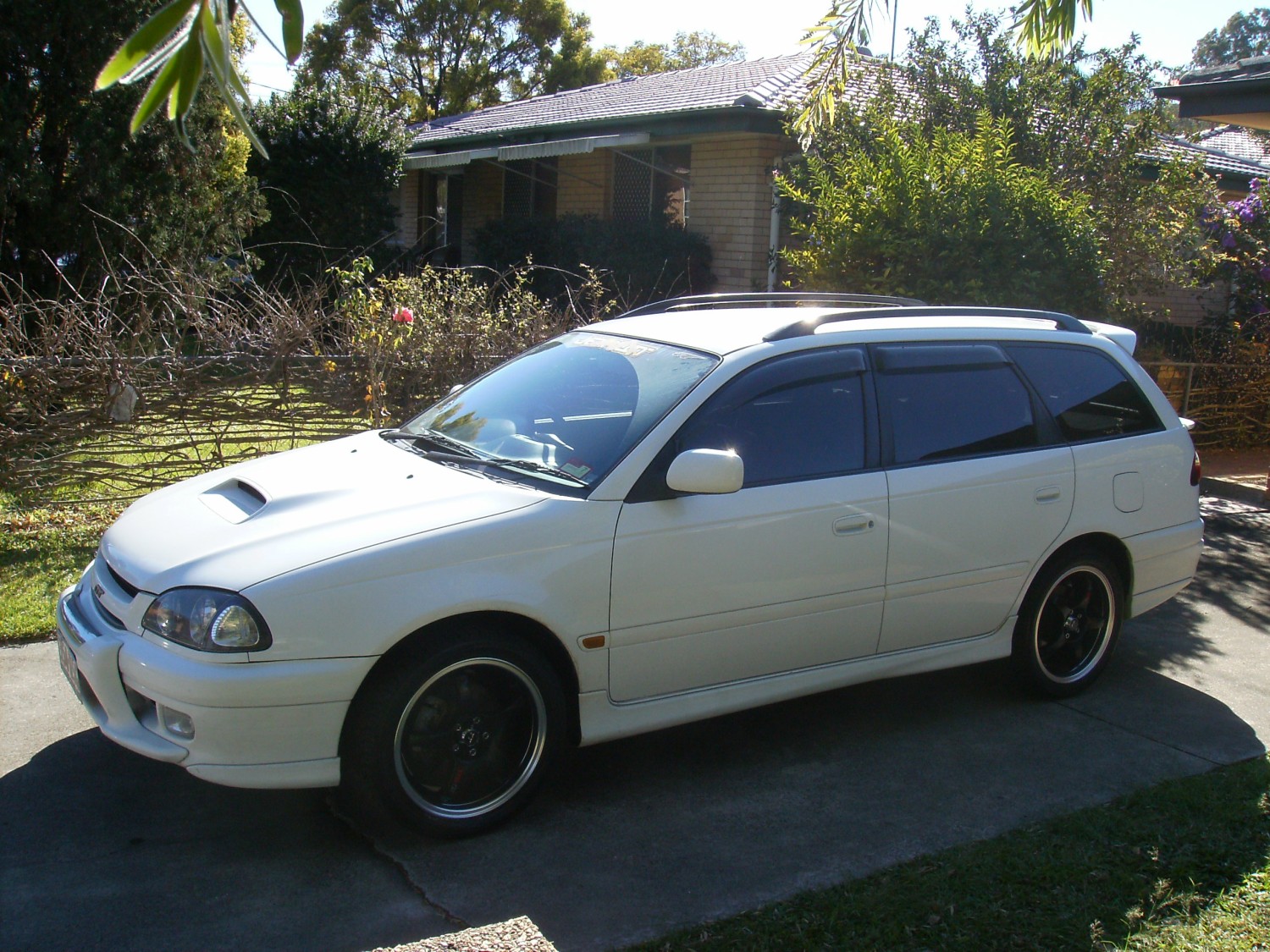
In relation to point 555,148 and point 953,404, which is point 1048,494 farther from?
point 555,148

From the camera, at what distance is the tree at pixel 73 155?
10453mm

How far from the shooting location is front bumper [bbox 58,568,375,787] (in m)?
3.44

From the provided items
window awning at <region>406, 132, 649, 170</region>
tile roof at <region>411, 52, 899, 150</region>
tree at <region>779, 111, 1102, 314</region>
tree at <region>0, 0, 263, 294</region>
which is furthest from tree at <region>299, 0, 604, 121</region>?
tree at <region>779, 111, 1102, 314</region>

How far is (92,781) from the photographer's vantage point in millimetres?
4176

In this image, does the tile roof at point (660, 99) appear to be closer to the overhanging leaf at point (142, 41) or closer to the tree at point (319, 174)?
the tree at point (319, 174)

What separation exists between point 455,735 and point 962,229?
620 cm

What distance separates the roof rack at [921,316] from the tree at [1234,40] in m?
77.6

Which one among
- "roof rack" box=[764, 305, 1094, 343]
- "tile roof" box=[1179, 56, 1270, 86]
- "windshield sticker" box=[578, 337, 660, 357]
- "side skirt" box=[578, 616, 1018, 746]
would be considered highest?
"tile roof" box=[1179, 56, 1270, 86]

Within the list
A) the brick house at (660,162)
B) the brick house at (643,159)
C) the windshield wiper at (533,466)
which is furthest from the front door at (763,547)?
the brick house at (643,159)

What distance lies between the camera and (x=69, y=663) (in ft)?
13.2

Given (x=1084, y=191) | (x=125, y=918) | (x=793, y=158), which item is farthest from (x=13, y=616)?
(x=793, y=158)

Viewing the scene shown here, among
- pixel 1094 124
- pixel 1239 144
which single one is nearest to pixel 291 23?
pixel 1094 124

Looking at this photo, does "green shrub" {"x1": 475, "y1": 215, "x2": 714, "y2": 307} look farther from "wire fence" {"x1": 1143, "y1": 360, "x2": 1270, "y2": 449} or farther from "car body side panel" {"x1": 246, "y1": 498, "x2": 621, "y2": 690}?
"car body side panel" {"x1": 246, "y1": 498, "x2": 621, "y2": 690}

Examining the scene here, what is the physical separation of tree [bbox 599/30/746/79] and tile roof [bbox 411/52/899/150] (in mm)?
26156
